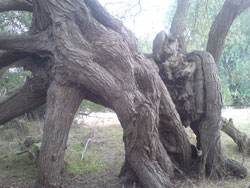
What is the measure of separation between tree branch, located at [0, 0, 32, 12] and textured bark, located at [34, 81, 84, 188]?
173 cm

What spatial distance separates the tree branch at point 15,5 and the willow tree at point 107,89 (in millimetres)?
17

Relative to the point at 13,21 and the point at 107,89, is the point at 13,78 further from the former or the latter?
the point at 107,89

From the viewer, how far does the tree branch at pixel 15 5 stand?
4.60 metres

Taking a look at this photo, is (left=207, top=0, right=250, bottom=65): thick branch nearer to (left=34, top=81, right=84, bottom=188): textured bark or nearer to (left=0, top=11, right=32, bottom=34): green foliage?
(left=34, top=81, right=84, bottom=188): textured bark

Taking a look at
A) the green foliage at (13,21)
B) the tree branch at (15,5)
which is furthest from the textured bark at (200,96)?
the green foliage at (13,21)

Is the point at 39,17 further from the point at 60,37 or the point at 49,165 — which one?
the point at 49,165

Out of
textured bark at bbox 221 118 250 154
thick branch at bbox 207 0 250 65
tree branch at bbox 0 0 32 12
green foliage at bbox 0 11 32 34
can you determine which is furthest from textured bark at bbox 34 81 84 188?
textured bark at bbox 221 118 250 154

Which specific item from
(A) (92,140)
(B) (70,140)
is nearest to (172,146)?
(A) (92,140)

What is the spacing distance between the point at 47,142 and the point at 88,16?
83.9 inches

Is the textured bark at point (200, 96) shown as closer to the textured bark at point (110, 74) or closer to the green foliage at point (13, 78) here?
the textured bark at point (110, 74)

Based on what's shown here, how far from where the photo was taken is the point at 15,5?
4742 mm

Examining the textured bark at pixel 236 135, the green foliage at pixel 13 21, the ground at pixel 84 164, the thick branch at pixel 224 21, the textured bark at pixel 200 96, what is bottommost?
the ground at pixel 84 164

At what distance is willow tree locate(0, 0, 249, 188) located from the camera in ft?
13.0

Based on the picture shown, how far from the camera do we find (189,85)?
203 inches
